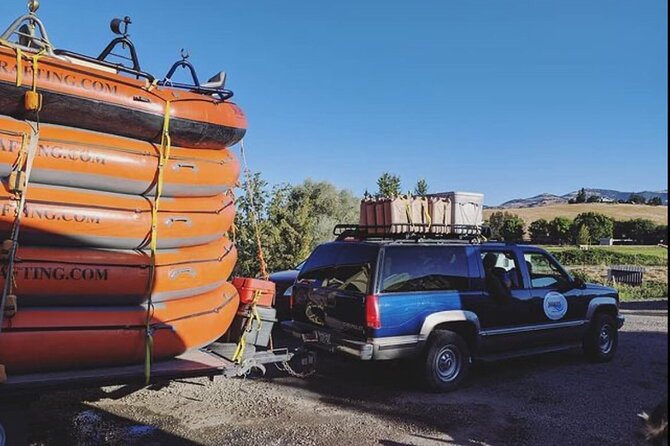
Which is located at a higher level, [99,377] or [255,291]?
[255,291]

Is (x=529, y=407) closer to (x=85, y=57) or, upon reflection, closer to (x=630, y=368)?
(x=630, y=368)

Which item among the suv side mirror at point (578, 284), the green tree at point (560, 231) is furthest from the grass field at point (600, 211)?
the suv side mirror at point (578, 284)

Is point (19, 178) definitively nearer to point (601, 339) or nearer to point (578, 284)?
point (578, 284)

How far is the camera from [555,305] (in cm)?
779

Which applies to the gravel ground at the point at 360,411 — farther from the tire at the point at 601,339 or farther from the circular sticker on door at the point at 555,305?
the circular sticker on door at the point at 555,305

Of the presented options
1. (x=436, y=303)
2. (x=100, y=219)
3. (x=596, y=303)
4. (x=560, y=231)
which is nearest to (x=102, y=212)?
(x=100, y=219)

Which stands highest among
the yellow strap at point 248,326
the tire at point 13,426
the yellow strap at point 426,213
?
the yellow strap at point 426,213

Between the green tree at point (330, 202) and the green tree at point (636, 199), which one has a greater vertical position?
the green tree at point (636, 199)

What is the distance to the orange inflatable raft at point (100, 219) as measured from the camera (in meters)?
3.71

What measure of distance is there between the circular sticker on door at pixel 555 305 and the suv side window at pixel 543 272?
0.54ft

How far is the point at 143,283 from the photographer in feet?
13.4

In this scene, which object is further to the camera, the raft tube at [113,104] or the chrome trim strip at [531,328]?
the chrome trim strip at [531,328]

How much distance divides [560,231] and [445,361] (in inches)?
2225

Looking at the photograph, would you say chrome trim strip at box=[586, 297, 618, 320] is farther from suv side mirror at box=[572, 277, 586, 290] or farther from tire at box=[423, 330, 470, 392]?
tire at box=[423, 330, 470, 392]
